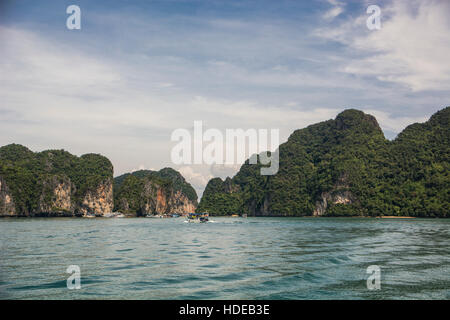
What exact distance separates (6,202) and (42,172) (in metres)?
32.4

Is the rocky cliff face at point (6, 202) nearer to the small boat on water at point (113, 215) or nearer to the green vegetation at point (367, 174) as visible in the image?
the small boat on water at point (113, 215)

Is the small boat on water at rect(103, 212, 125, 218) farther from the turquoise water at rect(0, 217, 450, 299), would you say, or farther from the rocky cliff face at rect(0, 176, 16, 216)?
the turquoise water at rect(0, 217, 450, 299)

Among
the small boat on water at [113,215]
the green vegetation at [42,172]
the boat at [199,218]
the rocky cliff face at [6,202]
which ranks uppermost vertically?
the green vegetation at [42,172]

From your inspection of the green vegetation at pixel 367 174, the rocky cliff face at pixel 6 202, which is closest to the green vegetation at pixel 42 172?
the rocky cliff face at pixel 6 202

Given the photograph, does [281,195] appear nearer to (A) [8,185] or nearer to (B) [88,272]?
(A) [8,185]

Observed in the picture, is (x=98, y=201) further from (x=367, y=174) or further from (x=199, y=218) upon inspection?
(x=367, y=174)

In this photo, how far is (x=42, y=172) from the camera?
497 ft

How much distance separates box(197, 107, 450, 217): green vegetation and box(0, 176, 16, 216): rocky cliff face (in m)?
106

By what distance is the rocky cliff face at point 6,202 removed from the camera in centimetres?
11919

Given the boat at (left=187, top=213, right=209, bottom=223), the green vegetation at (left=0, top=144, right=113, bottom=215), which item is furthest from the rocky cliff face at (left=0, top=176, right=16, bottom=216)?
the boat at (left=187, top=213, right=209, bottom=223)

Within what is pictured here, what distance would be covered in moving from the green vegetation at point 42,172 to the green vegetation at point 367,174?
8222cm

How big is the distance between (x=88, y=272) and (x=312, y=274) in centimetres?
974

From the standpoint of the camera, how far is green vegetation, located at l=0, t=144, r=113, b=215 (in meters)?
128
